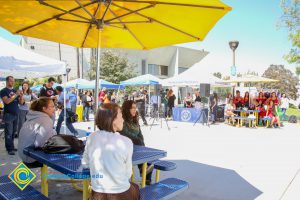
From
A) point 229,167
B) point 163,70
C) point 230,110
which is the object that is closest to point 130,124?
point 229,167

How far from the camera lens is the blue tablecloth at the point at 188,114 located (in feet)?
42.9

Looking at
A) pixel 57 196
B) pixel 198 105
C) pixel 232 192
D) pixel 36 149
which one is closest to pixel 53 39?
pixel 36 149

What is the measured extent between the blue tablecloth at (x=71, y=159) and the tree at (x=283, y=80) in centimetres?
6159

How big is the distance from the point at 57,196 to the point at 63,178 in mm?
481

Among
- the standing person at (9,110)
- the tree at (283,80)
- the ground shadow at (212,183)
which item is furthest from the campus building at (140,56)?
the tree at (283,80)

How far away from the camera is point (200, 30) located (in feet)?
12.8

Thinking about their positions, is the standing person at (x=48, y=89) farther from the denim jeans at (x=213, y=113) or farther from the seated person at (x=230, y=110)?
the denim jeans at (x=213, y=113)

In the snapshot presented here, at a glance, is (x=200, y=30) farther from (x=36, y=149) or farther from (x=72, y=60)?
(x=72, y=60)

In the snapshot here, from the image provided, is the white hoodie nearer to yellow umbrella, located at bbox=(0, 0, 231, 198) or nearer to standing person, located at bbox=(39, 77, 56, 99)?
yellow umbrella, located at bbox=(0, 0, 231, 198)

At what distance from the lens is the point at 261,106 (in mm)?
12359

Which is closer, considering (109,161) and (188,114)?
(109,161)

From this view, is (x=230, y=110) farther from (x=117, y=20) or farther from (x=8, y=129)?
(x=8, y=129)

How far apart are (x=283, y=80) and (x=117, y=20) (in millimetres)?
73463

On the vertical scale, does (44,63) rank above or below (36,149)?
above
